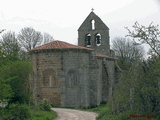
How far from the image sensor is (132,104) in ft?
58.0

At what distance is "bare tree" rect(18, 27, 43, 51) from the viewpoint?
2030 inches

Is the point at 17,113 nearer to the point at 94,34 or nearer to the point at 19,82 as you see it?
the point at 19,82

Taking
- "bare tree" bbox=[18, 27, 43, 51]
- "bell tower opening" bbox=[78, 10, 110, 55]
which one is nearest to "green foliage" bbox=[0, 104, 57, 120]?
"bell tower opening" bbox=[78, 10, 110, 55]

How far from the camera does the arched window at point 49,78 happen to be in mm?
28906

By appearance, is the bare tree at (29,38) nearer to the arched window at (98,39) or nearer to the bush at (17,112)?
the arched window at (98,39)

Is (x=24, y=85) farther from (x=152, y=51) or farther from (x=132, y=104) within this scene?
(x=152, y=51)

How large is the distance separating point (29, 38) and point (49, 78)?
80.1ft

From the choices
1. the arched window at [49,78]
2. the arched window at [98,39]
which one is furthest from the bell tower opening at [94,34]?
the arched window at [49,78]

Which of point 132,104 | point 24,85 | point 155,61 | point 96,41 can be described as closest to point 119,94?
point 132,104

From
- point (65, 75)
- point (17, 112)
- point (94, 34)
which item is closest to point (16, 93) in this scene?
point (17, 112)

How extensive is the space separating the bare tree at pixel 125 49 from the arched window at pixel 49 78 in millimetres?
29705

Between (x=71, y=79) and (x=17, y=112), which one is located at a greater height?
(x=71, y=79)

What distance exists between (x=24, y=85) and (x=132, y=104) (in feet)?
25.5

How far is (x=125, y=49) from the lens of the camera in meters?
60.0
